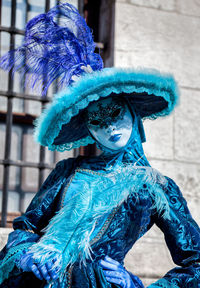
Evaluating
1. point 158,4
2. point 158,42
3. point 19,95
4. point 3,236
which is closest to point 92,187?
point 3,236

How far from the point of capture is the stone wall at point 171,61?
3.82 metres

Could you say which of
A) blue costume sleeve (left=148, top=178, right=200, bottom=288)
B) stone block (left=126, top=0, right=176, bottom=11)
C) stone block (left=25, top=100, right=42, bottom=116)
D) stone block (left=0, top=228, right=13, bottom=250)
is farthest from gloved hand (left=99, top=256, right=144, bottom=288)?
stone block (left=126, top=0, right=176, bottom=11)

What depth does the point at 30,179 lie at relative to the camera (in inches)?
155

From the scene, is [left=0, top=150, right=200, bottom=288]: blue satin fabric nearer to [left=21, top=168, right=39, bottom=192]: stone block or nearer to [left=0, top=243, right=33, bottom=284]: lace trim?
[left=0, top=243, right=33, bottom=284]: lace trim

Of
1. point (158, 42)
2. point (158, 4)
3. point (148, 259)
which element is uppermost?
point (158, 4)

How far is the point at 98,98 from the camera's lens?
8.36ft

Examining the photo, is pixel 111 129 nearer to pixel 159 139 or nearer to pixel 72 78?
pixel 72 78

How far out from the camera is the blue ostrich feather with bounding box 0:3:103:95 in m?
2.74

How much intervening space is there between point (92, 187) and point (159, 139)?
1.36 metres

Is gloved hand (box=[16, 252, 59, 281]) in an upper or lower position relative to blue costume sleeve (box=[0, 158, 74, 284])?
lower

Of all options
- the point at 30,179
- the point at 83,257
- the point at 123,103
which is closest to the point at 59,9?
the point at 123,103

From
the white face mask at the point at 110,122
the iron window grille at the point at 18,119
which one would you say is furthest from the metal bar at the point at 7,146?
the white face mask at the point at 110,122

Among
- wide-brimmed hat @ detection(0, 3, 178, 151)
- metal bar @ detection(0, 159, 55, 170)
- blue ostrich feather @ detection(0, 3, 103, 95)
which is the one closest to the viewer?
wide-brimmed hat @ detection(0, 3, 178, 151)

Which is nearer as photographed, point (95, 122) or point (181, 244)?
point (181, 244)
